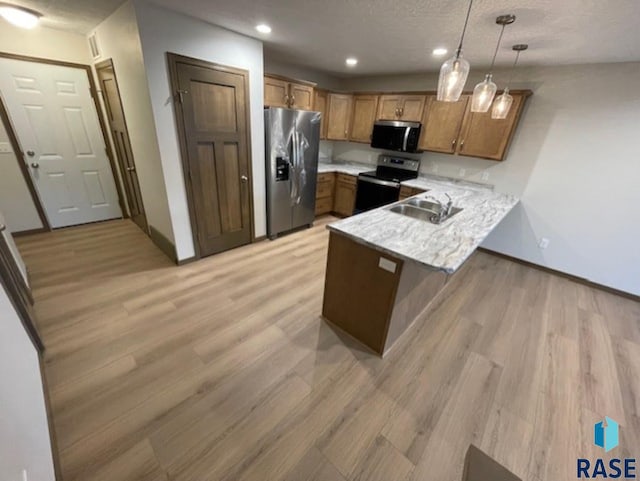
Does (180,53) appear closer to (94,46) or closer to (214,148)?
(214,148)

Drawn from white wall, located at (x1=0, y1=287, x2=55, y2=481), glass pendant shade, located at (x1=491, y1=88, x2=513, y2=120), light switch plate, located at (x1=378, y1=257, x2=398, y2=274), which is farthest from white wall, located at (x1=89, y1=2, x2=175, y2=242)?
glass pendant shade, located at (x1=491, y1=88, x2=513, y2=120)

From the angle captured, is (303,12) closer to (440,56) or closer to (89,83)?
(440,56)

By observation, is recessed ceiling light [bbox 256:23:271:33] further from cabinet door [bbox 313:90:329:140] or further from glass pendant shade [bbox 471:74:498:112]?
glass pendant shade [bbox 471:74:498:112]

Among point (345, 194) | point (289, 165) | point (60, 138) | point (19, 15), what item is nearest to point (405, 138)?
point (345, 194)

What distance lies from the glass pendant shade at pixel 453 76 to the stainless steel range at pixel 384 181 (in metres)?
2.33

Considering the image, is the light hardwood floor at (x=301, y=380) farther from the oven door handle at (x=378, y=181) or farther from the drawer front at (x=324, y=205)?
the drawer front at (x=324, y=205)

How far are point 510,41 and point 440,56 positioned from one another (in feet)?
2.49

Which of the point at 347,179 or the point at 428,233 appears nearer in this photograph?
the point at 428,233

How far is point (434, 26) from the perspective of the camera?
2.04 meters

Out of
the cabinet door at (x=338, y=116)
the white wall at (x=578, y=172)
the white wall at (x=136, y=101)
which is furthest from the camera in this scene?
the cabinet door at (x=338, y=116)

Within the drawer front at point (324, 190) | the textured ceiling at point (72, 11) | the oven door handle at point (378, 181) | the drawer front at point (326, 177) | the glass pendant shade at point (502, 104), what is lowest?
the drawer front at point (324, 190)

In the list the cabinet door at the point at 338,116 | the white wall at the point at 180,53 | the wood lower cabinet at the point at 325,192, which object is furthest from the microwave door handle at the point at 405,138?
the white wall at the point at 180,53

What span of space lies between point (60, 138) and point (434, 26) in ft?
14.8

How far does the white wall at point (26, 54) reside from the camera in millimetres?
2814
